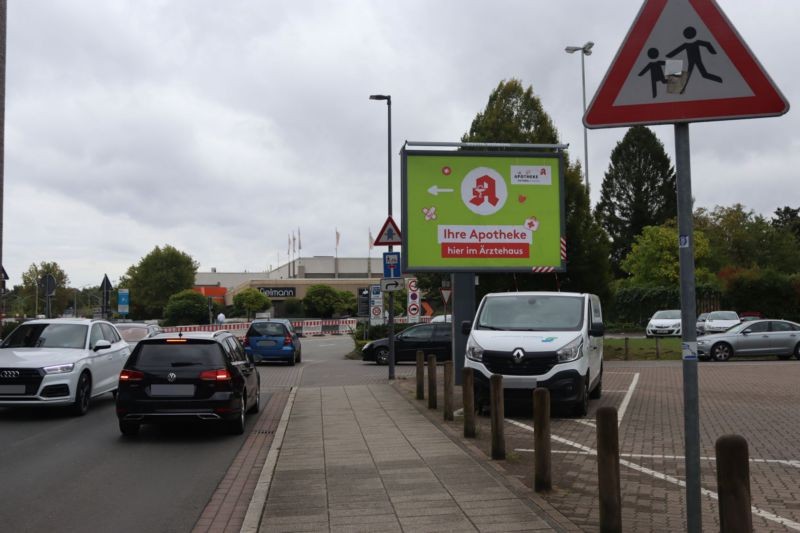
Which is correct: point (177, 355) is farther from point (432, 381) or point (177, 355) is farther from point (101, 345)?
point (432, 381)

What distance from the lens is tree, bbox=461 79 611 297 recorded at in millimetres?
28500

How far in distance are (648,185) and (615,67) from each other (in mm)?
80996

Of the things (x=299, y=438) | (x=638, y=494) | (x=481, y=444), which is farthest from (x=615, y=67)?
(x=299, y=438)

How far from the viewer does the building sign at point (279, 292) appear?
304 feet

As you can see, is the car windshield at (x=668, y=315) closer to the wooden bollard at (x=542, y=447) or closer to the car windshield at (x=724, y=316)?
the car windshield at (x=724, y=316)

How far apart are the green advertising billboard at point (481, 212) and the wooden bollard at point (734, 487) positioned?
13657mm

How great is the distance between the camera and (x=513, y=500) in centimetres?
642

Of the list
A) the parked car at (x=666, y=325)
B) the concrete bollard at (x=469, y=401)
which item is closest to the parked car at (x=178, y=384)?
the concrete bollard at (x=469, y=401)

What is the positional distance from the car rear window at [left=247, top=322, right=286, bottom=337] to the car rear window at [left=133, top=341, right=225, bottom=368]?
1707 cm

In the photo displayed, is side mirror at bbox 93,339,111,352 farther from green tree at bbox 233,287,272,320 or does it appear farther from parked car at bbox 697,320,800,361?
green tree at bbox 233,287,272,320

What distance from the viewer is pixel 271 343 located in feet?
91.2

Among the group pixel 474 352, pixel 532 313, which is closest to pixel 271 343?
pixel 532 313

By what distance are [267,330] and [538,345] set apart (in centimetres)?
1739

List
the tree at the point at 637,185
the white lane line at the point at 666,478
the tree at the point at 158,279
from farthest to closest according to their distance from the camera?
the tree at the point at 158,279, the tree at the point at 637,185, the white lane line at the point at 666,478
